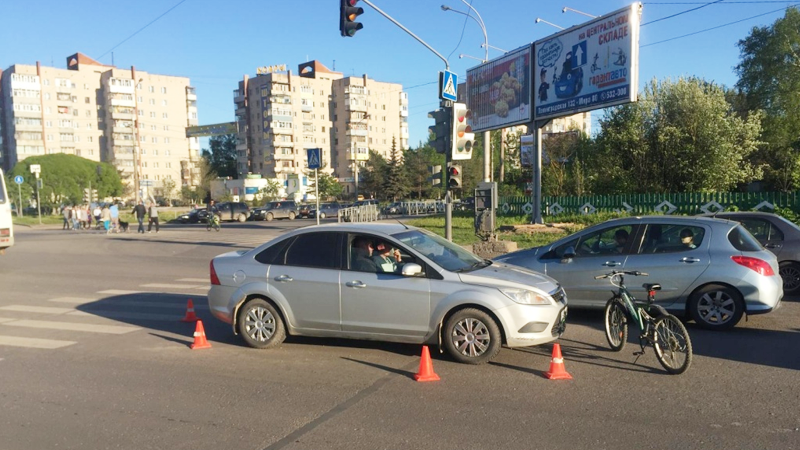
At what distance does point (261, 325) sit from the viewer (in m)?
7.47

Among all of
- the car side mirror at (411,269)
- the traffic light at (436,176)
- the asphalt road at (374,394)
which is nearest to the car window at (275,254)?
the asphalt road at (374,394)


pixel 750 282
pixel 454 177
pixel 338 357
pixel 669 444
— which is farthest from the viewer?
→ pixel 454 177

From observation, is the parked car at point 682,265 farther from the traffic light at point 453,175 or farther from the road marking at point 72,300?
the road marking at point 72,300

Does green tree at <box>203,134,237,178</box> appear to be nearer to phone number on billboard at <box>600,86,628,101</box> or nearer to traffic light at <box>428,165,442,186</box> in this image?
phone number on billboard at <box>600,86,628,101</box>

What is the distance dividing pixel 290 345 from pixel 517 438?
12.7 ft

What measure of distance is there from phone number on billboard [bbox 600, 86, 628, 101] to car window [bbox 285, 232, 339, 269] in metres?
17.5

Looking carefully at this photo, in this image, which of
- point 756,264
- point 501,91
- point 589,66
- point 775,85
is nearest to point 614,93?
point 589,66

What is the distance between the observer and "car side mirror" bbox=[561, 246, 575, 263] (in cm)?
855

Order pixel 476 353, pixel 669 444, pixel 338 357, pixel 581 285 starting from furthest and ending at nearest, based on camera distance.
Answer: pixel 581 285
pixel 338 357
pixel 476 353
pixel 669 444

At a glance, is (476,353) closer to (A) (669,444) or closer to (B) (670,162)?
(A) (669,444)

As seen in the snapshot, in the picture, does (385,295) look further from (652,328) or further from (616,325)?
(652,328)

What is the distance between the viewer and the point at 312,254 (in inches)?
289

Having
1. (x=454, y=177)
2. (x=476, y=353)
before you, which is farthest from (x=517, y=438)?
(x=454, y=177)

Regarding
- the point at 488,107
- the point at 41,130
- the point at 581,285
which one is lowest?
the point at 581,285
